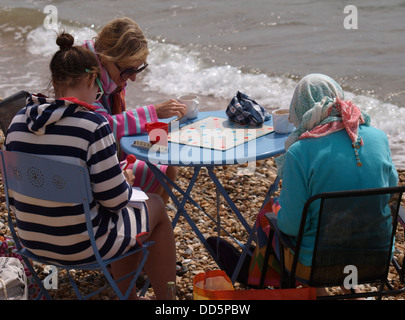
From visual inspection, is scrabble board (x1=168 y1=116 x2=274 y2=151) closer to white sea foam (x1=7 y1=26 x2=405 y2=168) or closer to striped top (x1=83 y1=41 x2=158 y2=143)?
striped top (x1=83 y1=41 x2=158 y2=143)

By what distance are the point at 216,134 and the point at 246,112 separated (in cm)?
25

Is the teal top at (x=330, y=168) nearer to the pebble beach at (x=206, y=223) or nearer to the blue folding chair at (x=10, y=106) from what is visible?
the pebble beach at (x=206, y=223)

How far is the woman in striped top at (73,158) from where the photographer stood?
2.47 m

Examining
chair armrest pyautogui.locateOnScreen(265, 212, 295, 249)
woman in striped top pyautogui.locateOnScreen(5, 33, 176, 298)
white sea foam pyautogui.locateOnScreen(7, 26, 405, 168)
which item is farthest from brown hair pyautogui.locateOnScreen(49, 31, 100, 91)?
white sea foam pyautogui.locateOnScreen(7, 26, 405, 168)

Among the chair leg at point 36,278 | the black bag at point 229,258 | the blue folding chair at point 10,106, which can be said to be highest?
the blue folding chair at point 10,106

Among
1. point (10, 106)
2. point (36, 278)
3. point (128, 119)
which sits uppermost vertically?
point (10, 106)

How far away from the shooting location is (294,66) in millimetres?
9531

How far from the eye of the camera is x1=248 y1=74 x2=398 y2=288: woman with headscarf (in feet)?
7.95

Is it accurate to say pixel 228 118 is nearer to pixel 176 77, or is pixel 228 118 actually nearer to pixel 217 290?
pixel 217 290

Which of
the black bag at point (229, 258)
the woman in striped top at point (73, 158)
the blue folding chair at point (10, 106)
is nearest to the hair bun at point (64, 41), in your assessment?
the woman in striped top at point (73, 158)

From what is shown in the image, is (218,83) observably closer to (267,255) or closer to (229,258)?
(229,258)

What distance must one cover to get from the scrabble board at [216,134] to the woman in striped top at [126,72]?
16 centimetres

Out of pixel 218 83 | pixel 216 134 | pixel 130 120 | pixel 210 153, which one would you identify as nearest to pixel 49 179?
pixel 210 153

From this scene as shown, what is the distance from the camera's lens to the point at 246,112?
3.42 metres
